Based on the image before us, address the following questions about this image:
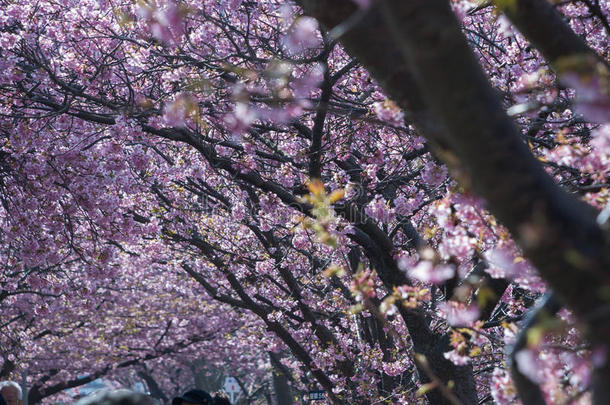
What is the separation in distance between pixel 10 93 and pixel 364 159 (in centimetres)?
394

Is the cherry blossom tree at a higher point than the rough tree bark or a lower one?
higher

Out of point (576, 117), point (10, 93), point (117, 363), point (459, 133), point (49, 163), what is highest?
point (117, 363)

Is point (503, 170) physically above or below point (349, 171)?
below

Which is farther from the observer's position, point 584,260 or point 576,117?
point 576,117

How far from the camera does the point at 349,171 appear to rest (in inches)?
326

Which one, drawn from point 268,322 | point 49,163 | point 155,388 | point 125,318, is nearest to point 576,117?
point 49,163

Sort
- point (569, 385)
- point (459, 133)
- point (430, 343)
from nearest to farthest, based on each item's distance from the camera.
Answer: point (459, 133), point (569, 385), point (430, 343)

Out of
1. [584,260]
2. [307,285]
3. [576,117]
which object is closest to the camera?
[584,260]

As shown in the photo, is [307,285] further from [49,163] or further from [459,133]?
[459,133]

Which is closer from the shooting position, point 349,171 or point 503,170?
point 503,170

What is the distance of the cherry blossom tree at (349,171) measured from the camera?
6.52 ft

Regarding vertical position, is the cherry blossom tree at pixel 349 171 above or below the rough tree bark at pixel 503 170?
above

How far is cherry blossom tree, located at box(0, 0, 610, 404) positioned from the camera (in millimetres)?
1988

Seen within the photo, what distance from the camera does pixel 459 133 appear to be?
1986 millimetres
